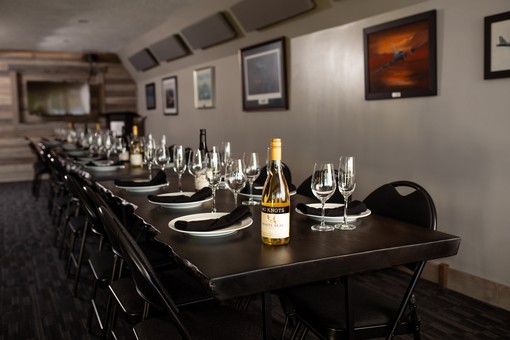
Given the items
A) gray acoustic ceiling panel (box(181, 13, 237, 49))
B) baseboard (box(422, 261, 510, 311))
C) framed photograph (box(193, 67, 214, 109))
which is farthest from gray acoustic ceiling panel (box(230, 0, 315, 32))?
baseboard (box(422, 261, 510, 311))

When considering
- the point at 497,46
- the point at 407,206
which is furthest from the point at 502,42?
the point at 407,206

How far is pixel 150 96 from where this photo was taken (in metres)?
9.44

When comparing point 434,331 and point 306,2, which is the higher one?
point 306,2

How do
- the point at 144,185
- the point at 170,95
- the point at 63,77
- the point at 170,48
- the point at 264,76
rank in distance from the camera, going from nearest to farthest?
the point at 144,185, the point at 264,76, the point at 170,48, the point at 170,95, the point at 63,77

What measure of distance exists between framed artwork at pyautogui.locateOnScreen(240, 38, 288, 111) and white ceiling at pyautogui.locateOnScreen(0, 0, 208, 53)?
0.91 meters

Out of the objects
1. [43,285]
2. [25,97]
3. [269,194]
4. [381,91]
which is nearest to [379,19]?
[381,91]

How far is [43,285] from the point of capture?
355 centimetres

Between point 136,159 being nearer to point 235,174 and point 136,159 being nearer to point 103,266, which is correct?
point 103,266

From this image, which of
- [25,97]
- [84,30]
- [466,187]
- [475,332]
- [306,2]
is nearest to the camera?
[475,332]

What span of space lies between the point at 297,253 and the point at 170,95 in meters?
7.24

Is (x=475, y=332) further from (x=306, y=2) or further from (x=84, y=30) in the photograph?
(x=84, y=30)

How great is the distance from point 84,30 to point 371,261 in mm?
7019

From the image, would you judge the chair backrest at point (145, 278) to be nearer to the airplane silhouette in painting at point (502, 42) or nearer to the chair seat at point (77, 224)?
the chair seat at point (77, 224)

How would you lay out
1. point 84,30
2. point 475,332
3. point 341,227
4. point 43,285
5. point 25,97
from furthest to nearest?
point 25,97, point 84,30, point 43,285, point 475,332, point 341,227
